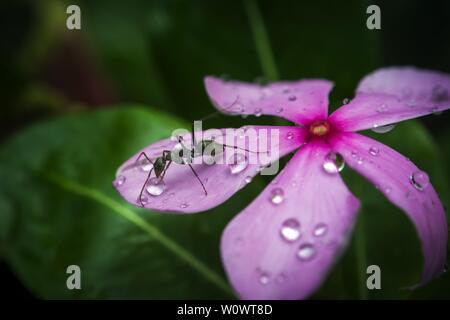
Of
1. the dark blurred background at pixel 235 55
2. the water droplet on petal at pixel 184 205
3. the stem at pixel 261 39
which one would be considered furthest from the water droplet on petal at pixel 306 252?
the stem at pixel 261 39

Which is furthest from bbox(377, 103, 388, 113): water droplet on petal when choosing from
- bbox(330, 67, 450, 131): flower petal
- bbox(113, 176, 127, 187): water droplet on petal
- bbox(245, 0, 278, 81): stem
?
bbox(245, 0, 278, 81): stem

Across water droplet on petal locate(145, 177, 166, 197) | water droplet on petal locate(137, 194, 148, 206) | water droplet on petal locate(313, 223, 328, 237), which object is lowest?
water droplet on petal locate(313, 223, 328, 237)

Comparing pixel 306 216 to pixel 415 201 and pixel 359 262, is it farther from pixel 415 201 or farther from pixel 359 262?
pixel 359 262

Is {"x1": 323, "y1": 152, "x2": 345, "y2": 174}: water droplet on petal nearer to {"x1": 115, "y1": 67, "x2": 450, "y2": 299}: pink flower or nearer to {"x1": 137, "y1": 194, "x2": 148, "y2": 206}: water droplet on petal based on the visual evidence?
{"x1": 115, "y1": 67, "x2": 450, "y2": 299}: pink flower

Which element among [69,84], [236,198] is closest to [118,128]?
[236,198]

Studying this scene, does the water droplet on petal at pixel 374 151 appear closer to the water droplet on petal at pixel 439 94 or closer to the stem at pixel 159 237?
the water droplet on petal at pixel 439 94
